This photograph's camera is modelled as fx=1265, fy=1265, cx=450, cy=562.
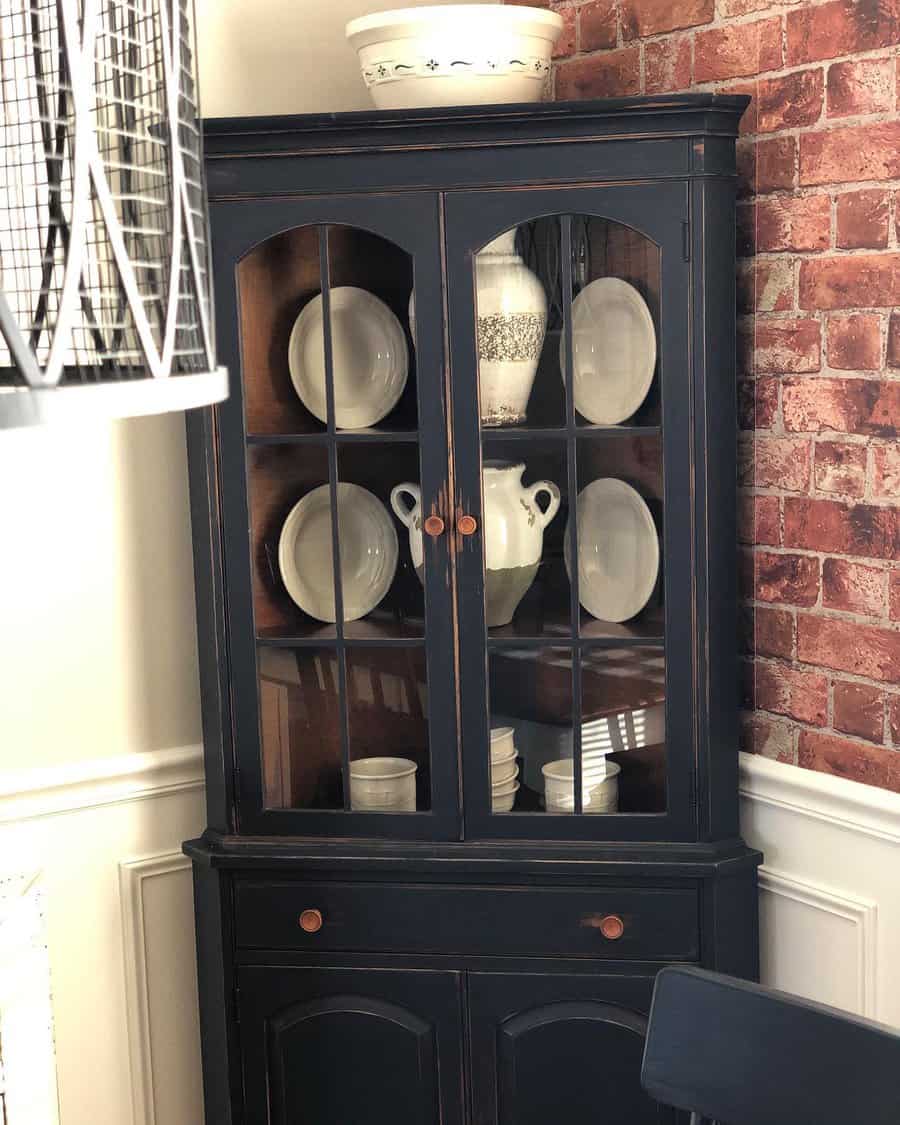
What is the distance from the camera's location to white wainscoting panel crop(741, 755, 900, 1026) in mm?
1999

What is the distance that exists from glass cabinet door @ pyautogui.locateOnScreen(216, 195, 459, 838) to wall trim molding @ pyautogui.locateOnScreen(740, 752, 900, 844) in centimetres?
53

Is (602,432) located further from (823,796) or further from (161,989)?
(161,989)

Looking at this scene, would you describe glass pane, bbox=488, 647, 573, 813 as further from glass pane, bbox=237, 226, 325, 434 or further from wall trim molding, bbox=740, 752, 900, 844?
glass pane, bbox=237, 226, 325, 434

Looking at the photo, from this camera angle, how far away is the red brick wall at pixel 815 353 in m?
1.90

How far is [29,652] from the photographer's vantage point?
226 cm

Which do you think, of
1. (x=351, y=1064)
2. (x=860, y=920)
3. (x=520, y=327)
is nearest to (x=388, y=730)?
(x=351, y=1064)

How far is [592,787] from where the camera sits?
2.09 m

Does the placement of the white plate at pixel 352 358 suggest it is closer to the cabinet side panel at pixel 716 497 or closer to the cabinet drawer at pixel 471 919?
the cabinet side panel at pixel 716 497

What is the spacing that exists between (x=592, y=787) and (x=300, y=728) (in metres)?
0.50

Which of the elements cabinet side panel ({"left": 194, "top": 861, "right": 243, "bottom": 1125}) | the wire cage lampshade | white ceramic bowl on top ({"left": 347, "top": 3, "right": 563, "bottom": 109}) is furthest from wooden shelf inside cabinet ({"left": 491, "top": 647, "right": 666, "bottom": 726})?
the wire cage lampshade

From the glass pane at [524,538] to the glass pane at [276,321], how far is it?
Answer: 1.02ft

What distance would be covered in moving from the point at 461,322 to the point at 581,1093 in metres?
1.29

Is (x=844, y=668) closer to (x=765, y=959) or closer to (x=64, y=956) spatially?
(x=765, y=959)

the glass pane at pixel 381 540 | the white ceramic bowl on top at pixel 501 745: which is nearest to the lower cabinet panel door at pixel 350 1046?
the white ceramic bowl on top at pixel 501 745
